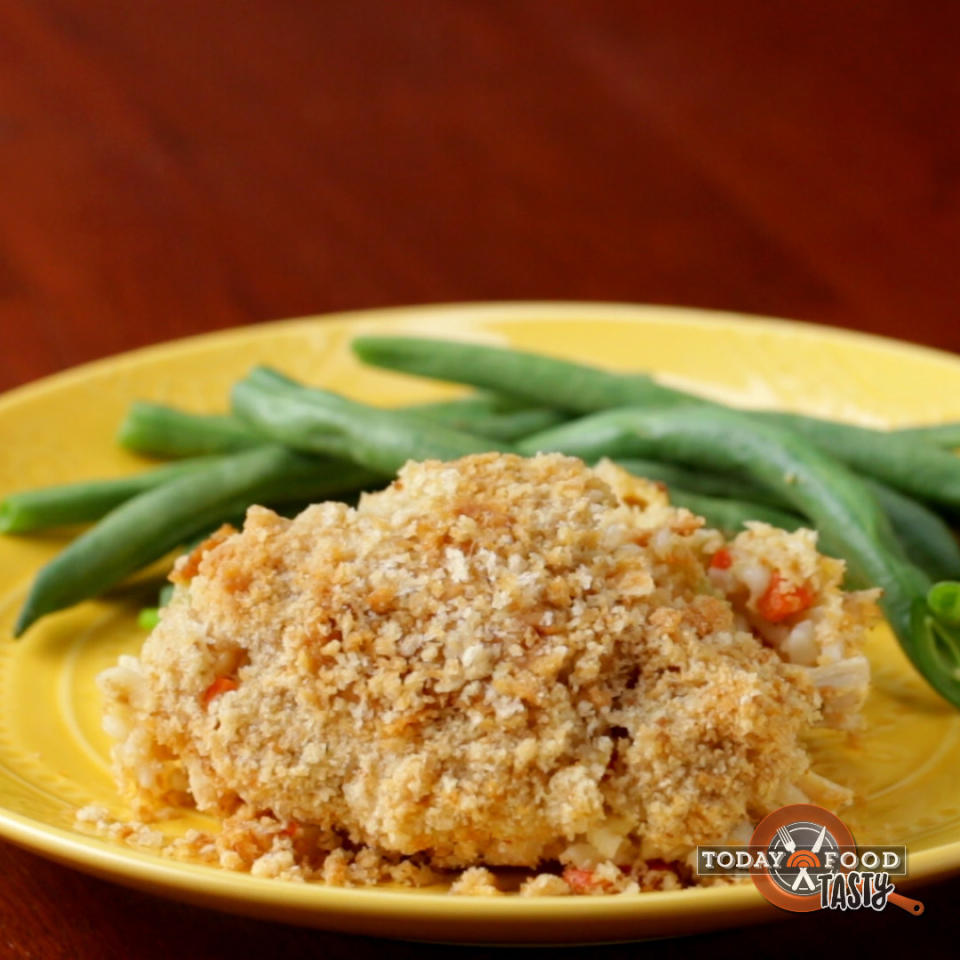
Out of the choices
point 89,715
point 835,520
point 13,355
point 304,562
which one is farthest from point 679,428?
point 13,355

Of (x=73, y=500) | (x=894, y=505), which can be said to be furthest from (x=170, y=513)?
(x=894, y=505)

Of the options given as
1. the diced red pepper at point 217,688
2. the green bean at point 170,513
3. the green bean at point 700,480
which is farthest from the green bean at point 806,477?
the diced red pepper at point 217,688

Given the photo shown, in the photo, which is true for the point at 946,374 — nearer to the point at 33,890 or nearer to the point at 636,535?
the point at 636,535

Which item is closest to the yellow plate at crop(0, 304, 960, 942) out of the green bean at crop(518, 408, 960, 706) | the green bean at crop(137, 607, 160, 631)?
the green bean at crop(137, 607, 160, 631)

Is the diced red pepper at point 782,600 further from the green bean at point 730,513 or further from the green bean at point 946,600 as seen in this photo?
the green bean at point 730,513

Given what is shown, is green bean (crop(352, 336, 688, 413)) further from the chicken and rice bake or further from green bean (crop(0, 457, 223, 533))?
the chicken and rice bake
